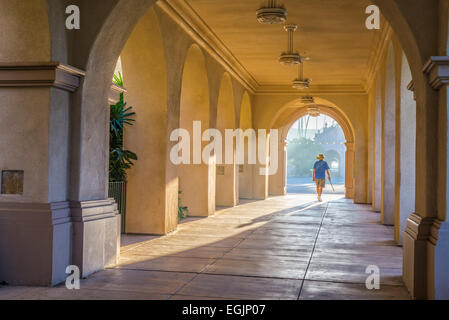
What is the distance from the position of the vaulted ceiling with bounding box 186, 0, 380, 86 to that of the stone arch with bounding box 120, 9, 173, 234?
62.4 inches

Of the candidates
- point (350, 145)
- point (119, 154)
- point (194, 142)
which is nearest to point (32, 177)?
point (119, 154)

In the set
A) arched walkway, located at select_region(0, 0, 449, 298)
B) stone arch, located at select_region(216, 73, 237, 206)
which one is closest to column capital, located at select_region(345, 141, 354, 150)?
stone arch, located at select_region(216, 73, 237, 206)

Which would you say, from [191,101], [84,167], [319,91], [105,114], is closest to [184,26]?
[191,101]

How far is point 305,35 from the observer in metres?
11.6

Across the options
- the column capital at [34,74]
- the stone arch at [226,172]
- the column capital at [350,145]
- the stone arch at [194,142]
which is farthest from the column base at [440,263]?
the column capital at [350,145]

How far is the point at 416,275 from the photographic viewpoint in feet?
16.0

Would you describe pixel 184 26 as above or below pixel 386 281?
above

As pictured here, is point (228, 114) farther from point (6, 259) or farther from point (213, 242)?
point (6, 259)

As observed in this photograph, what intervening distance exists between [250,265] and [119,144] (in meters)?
3.91

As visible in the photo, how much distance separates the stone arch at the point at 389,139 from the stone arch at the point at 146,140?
4.71 m

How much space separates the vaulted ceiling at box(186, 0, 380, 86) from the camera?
31.2 ft

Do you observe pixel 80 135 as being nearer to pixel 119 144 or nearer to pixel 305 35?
pixel 119 144
